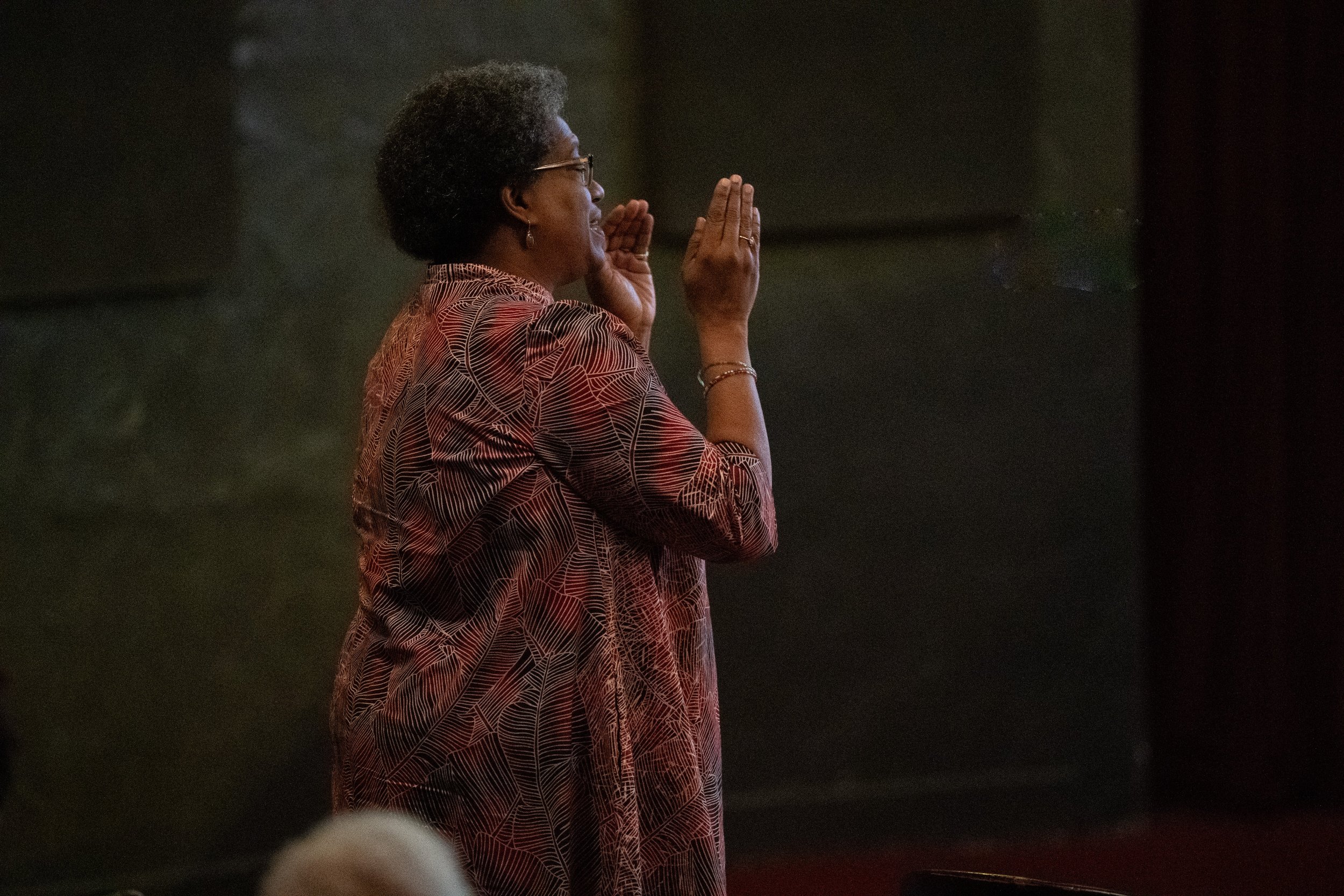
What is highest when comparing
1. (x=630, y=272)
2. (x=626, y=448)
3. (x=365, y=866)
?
(x=630, y=272)

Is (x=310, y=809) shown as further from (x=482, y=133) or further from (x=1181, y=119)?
(x=1181, y=119)

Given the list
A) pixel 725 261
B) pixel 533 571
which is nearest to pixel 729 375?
pixel 725 261

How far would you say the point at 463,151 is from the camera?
67.9 inches

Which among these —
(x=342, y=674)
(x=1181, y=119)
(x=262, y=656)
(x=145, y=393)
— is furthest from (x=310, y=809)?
(x=1181, y=119)

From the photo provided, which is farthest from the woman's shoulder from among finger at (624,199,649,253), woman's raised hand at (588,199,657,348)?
finger at (624,199,649,253)

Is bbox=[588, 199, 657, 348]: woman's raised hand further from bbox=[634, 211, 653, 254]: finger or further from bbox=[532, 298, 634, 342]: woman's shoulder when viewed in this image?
bbox=[532, 298, 634, 342]: woman's shoulder

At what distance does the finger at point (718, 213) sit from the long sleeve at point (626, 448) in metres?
0.21

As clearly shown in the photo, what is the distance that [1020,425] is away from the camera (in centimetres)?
363

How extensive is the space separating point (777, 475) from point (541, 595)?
1960 millimetres

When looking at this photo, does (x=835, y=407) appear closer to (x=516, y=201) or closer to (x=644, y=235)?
(x=644, y=235)

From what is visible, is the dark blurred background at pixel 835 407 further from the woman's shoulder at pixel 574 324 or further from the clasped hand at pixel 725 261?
the woman's shoulder at pixel 574 324

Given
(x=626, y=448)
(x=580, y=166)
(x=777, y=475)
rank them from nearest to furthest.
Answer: (x=626, y=448), (x=580, y=166), (x=777, y=475)

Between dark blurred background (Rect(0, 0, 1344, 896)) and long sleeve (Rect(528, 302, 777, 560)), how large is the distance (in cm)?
174

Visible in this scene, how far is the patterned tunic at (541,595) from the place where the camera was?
5.22 feet
